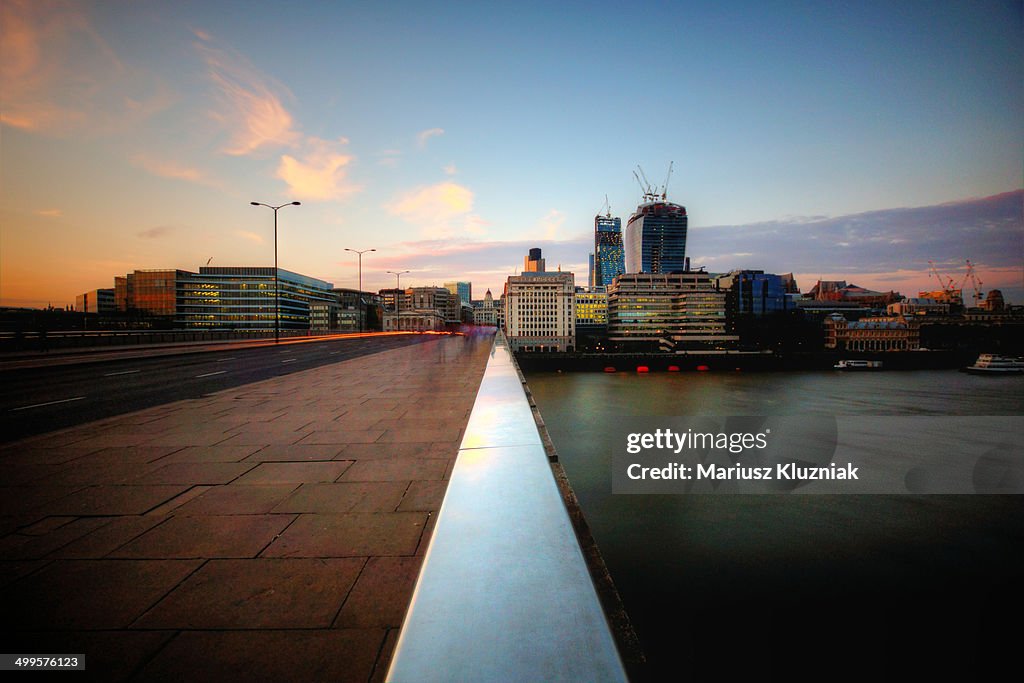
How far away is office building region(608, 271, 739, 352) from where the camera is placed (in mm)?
183625

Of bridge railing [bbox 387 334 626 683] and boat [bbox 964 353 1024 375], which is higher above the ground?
bridge railing [bbox 387 334 626 683]

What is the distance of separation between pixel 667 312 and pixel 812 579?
175447 millimetres

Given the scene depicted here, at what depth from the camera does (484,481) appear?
3615mm

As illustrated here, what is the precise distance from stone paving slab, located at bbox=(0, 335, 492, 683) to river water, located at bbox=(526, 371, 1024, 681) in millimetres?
18130

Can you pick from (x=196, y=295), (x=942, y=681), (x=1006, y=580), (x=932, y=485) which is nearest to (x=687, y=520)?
(x=942, y=681)

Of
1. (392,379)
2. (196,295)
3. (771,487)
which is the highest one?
(196,295)

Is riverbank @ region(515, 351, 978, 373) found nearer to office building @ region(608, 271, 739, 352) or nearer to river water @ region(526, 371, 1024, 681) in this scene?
office building @ region(608, 271, 739, 352)

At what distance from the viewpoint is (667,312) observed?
618ft

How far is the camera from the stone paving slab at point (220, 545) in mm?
2145

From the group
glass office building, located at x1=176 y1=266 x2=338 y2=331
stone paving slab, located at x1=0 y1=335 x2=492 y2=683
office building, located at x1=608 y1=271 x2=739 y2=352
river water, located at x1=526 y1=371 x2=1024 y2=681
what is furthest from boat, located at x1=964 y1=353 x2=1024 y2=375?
glass office building, located at x1=176 y1=266 x2=338 y2=331

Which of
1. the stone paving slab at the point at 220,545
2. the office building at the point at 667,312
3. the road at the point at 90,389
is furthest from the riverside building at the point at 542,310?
the stone paving slab at the point at 220,545

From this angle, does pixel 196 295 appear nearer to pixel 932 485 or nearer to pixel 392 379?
pixel 392 379

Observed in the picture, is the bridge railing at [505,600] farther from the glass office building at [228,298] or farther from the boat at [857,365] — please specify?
the boat at [857,365]

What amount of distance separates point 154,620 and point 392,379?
36.3ft
